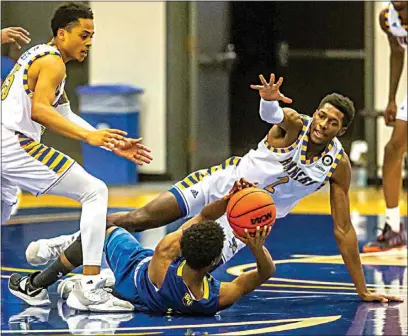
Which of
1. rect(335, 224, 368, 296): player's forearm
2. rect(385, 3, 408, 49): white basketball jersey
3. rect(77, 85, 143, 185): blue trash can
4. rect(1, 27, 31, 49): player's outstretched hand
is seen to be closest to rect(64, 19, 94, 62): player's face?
rect(1, 27, 31, 49): player's outstretched hand

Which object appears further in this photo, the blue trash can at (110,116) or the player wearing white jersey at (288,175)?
the blue trash can at (110,116)

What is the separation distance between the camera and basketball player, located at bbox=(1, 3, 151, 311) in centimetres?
524

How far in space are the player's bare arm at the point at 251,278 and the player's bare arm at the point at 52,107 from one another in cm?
83

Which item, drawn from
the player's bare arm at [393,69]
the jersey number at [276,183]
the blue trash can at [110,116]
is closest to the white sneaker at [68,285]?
the jersey number at [276,183]

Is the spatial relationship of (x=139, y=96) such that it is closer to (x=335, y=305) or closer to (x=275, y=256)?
(x=275, y=256)

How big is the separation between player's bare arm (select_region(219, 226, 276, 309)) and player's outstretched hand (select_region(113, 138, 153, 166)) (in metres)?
0.61

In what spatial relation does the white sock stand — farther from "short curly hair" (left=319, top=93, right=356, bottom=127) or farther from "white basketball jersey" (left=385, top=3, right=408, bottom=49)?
"short curly hair" (left=319, top=93, right=356, bottom=127)

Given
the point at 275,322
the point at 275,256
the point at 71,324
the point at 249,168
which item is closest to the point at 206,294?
the point at 275,322

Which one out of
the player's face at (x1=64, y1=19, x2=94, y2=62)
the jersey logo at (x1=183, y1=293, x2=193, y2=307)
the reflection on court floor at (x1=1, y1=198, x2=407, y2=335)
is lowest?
the reflection on court floor at (x1=1, y1=198, x2=407, y2=335)

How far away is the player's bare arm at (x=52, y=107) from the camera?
5.05m

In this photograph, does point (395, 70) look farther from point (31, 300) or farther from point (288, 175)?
point (31, 300)

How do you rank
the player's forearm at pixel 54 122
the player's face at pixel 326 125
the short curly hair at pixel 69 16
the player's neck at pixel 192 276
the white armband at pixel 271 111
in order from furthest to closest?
the player's face at pixel 326 125, the short curly hair at pixel 69 16, the white armband at pixel 271 111, the player's forearm at pixel 54 122, the player's neck at pixel 192 276

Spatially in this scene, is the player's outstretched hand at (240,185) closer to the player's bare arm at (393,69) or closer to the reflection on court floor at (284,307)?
the reflection on court floor at (284,307)

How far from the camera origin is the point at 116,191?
499 inches
